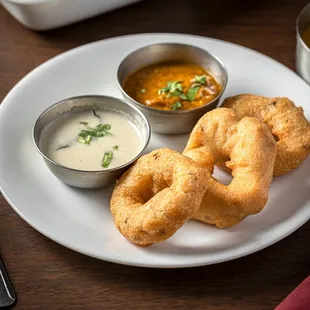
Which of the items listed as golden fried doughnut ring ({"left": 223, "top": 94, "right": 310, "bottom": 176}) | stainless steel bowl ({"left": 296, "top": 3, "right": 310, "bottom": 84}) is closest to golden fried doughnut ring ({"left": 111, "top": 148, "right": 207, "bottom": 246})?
golden fried doughnut ring ({"left": 223, "top": 94, "right": 310, "bottom": 176})

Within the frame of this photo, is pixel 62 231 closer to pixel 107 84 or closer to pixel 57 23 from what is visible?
pixel 107 84

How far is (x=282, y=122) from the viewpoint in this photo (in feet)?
9.64

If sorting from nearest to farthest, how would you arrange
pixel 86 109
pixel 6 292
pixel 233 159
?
pixel 6 292 < pixel 233 159 < pixel 86 109

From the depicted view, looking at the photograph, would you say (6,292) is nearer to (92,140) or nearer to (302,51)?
(92,140)

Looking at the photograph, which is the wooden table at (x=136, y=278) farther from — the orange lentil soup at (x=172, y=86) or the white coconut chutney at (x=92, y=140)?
the orange lentil soup at (x=172, y=86)

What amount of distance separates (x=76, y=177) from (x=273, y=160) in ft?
2.49

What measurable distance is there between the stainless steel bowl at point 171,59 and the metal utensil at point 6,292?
96cm

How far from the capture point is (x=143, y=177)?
8.70ft

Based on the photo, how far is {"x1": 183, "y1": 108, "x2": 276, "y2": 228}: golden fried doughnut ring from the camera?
256cm

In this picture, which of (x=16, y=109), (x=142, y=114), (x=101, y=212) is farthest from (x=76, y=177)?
(x=16, y=109)

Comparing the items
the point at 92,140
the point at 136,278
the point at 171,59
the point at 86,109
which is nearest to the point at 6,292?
the point at 136,278

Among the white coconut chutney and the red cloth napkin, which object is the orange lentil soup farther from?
the red cloth napkin

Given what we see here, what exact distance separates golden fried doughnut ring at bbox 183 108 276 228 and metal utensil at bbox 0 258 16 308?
2.35 feet

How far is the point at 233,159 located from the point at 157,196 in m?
0.39
